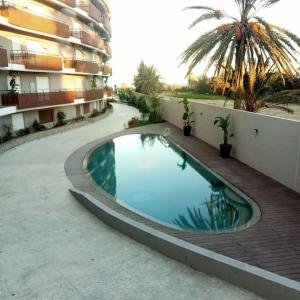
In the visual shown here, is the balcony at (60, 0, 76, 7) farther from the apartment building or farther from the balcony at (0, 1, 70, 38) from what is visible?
the balcony at (0, 1, 70, 38)

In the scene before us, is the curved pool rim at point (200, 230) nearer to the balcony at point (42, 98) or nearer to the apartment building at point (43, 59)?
the balcony at point (42, 98)

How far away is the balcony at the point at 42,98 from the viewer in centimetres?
2031

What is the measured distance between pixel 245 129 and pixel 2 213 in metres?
10.1

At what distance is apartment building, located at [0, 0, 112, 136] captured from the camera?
20516 millimetres

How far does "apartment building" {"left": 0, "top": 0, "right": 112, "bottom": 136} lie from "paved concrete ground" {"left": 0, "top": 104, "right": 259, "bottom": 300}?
1123 centimetres

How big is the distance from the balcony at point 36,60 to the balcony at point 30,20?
5.84 ft

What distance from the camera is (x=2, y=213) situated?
9.28m

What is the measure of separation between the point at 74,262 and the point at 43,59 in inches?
789

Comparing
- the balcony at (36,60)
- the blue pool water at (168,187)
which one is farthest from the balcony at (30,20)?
the blue pool water at (168,187)

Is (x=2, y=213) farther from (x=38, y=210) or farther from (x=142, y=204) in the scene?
(x=142, y=204)

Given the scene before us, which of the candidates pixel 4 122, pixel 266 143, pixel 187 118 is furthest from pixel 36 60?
pixel 266 143

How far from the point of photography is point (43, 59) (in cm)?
2336

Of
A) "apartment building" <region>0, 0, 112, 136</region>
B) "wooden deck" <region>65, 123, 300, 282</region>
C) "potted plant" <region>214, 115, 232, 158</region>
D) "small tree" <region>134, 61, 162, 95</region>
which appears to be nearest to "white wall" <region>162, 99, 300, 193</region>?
"potted plant" <region>214, 115, 232, 158</region>

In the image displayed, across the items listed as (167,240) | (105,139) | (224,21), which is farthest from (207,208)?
(105,139)
